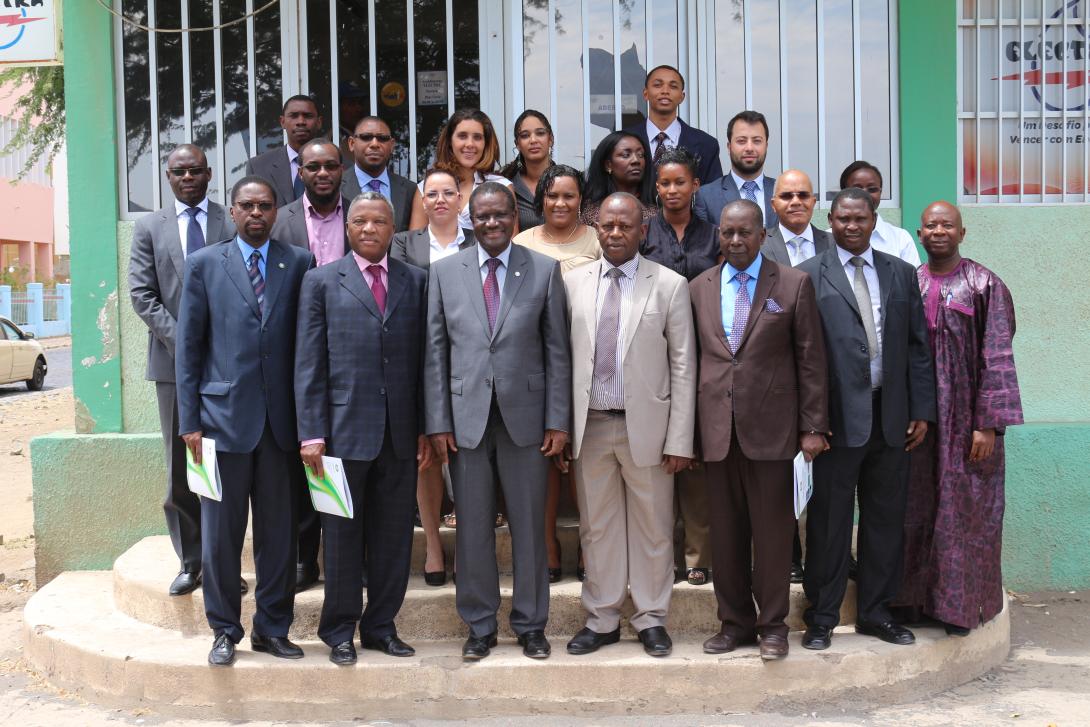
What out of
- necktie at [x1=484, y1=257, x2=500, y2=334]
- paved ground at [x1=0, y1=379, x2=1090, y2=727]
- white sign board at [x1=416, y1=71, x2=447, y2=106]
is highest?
white sign board at [x1=416, y1=71, x2=447, y2=106]

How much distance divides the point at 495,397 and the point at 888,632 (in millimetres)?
2058

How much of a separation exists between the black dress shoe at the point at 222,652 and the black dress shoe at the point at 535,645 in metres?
1.24

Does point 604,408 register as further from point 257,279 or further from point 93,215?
point 93,215

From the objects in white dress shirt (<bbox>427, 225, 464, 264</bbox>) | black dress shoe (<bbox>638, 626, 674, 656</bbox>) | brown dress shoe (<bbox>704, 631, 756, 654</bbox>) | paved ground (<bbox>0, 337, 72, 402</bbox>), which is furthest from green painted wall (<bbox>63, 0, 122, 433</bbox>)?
paved ground (<bbox>0, 337, 72, 402</bbox>)

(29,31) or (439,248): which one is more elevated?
(29,31)

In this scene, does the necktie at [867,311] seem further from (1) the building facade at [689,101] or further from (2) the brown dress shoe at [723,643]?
(1) the building facade at [689,101]

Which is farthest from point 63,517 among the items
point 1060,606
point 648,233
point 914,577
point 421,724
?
point 1060,606

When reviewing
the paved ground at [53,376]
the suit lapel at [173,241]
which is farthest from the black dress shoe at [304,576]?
the paved ground at [53,376]

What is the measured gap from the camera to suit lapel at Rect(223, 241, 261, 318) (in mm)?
4535

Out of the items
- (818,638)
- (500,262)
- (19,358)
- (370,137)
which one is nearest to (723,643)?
(818,638)

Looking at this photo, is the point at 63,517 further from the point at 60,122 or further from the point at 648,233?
the point at 60,122

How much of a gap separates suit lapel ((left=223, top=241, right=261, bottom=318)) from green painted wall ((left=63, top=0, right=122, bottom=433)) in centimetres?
211

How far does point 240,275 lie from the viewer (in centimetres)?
456

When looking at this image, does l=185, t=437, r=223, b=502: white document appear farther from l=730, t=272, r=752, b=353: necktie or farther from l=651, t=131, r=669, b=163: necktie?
l=651, t=131, r=669, b=163: necktie
